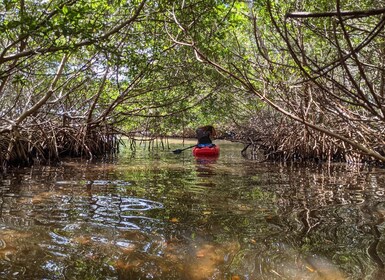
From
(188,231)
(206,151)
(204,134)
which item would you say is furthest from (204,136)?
(188,231)

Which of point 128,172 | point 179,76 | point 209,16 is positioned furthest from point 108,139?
point 209,16

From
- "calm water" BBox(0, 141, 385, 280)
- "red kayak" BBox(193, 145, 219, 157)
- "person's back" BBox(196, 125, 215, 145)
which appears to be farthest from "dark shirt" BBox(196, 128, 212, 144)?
"calm water" BBox(0, 141, 385, 280)

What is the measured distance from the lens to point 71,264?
1.87 metres

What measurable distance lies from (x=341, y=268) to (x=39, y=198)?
275cm

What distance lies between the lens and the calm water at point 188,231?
1.88m

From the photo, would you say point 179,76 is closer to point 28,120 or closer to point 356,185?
point 28,120

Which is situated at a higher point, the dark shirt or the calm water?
the dark shirt

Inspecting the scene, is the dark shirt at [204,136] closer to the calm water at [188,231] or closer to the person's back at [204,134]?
the person's back at [204,134]

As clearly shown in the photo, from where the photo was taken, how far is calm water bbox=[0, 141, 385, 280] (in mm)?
1876

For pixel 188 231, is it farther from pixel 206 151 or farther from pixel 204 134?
pixel 204 134

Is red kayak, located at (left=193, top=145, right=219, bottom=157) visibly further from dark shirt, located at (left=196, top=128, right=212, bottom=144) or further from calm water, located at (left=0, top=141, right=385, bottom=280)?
calm water, located at (left=0, top=141, right=385, bottom=280)

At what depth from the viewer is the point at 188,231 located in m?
2.50

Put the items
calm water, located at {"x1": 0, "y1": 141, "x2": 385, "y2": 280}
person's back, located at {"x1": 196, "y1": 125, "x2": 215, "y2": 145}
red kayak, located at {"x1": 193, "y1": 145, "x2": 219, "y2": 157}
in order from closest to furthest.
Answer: calm water, located at {"x1": 0, "y1": 141, "x2": 385, "y2": 280}, red kayak, located at {"x1": 193, "y1": 145, "x2": 219, "y2": 157}, person's back, located at {"x1": 196, "y1": 125, "x2": 215, "y2": 145}

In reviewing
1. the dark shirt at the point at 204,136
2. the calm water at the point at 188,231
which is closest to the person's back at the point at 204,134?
the dark shirt at the point at 204,136
